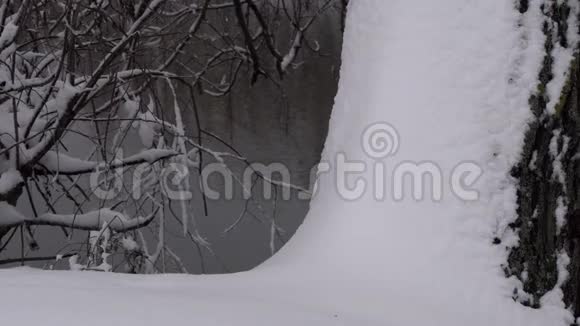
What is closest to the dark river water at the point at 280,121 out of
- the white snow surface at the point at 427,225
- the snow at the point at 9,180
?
the snow at the point at 9,180

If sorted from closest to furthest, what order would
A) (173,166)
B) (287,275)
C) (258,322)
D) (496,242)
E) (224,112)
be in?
(258,322) → (496,242) → (287,275) → (173,166) → (224,112)

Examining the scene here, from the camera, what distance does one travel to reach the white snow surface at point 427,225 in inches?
38.5

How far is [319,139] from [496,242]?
4719 millimetres

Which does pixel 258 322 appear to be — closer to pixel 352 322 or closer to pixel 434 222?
pixel 352 322

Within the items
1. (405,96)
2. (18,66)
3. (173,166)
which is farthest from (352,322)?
(18,66)

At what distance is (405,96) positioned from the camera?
111 cm

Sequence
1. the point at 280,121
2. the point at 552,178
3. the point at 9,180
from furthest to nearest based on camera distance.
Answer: the point at 280,121 → the point at 9,180 → the point at 552,178

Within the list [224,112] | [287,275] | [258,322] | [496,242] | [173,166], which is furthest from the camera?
[224,112]

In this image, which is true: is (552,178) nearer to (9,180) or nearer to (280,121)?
(9,180)

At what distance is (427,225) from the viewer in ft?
3.40

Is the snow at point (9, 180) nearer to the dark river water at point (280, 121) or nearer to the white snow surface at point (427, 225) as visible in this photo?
the white snow surface at point (427, 225)

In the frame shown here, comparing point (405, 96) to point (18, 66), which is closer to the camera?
point (405, 96)

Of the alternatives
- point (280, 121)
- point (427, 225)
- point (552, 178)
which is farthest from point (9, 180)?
point (280, 121)

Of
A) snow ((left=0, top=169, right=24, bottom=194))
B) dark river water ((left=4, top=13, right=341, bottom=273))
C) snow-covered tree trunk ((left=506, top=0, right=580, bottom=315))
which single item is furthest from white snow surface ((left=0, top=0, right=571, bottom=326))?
dark river water ((left=4, top=13, right=341, bottom=273))
